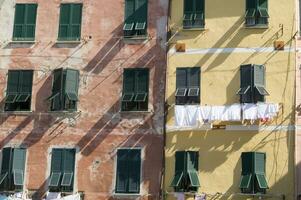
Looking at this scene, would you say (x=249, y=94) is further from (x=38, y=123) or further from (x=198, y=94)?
(x=38, y=123)

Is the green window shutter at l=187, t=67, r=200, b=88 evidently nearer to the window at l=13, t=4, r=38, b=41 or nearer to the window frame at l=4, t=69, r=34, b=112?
Result: the window frame at l=4, t=69, r=34, b=112

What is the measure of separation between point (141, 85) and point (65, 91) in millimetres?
3716

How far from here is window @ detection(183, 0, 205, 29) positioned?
29641mm

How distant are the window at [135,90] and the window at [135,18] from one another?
203cm

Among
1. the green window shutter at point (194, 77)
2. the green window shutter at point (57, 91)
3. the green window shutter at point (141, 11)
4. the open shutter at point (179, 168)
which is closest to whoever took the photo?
the open shutter at point (179, 168)

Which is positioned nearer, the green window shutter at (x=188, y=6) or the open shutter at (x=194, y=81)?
the open shutter at (x=194, y=81)

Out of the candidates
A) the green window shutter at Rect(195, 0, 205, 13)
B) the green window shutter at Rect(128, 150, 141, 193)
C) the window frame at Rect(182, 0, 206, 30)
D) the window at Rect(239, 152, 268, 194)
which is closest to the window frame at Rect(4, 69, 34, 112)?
the green window shutter at Rect(128, 150, 141, 193)

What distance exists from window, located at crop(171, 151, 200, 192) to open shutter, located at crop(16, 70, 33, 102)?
8.14 m

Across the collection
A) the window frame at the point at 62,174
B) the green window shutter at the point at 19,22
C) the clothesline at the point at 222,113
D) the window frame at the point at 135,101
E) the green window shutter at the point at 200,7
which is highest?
the green window shutter at the point at 200,7

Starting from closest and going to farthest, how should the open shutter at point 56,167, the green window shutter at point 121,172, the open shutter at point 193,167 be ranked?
the open shutter at point 193,167 < the green window shutter at point 121,172 < the open shutter at point 56,167

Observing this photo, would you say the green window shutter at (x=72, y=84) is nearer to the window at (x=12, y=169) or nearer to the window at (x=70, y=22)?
the window at (x=70, y=22)

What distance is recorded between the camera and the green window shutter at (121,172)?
28.3m

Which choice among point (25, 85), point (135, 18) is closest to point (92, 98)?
point (25, 85)

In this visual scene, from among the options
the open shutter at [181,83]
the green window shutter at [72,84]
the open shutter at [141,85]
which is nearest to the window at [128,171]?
the open shutter at [141,85]
